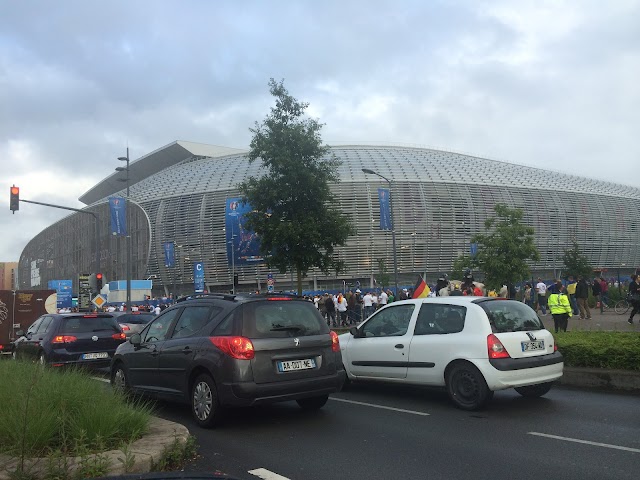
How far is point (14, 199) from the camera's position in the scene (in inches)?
931

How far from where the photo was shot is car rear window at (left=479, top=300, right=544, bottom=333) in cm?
772

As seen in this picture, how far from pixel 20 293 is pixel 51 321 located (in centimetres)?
715

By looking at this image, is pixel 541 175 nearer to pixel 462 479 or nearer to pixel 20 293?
pixel 20 293

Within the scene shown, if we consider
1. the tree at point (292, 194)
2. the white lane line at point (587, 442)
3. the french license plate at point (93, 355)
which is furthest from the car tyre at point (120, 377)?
the tree at point (292, 194)

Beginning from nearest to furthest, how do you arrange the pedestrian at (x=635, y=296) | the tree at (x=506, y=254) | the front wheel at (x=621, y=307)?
the pedestrian at (x=635, y=296) < the tree at (x=506, y=254) < the front wheel at (x=621, y=307)

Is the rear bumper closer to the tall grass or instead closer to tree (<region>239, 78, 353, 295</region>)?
the tall grass

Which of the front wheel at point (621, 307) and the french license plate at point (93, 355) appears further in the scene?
the front wheel at point (621, 307)

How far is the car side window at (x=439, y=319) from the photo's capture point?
7.94 m

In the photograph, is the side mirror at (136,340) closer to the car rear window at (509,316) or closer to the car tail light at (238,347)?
the car tail light at (238,347)

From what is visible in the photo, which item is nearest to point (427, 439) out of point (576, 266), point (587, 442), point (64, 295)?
point (587, 442)

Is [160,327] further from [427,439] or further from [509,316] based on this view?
[509,316]

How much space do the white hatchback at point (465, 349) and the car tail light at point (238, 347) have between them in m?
2.75

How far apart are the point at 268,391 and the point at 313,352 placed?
825 mm

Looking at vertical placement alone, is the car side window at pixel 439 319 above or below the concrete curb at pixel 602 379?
above
